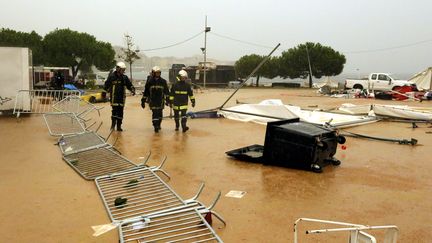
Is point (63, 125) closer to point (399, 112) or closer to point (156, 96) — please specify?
point (156, 96)

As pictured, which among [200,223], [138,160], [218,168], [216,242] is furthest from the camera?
[138,160]

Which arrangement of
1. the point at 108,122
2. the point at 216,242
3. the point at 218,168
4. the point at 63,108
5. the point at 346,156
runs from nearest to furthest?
the point at 216,242 < the point at 218,168 < the point at 346,156 < the point at 108,122 < the point at 63,108

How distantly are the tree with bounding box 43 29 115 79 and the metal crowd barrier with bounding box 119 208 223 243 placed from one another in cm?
4521

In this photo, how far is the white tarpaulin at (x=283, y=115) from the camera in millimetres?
12227

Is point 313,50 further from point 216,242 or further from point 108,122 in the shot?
point 216,242

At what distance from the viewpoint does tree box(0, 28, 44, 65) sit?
45750 millimetres

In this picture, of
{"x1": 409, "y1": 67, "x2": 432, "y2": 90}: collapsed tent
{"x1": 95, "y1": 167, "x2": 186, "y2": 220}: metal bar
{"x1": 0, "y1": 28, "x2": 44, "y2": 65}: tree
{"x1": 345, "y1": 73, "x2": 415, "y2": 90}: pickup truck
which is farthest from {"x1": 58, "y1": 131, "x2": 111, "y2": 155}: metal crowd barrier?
{"x1": 0, "y1": 28, "x2": 44, "y2": 65}: tree

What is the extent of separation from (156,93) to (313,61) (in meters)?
41.7

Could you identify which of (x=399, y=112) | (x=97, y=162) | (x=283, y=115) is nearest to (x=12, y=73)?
(x=97, y=162)

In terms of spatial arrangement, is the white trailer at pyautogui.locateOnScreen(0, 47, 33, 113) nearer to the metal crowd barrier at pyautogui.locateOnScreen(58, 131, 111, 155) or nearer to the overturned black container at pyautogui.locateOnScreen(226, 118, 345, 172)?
the metal crowd barrier at pyautogui.locateOnScreen(58, 131, 111, 155)

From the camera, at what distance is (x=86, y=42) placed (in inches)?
1892

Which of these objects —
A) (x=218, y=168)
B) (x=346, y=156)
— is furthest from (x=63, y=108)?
(x=346, y=156)

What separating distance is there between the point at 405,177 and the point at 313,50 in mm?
44731

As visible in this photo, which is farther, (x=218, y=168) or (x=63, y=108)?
(x=63, y=108)
